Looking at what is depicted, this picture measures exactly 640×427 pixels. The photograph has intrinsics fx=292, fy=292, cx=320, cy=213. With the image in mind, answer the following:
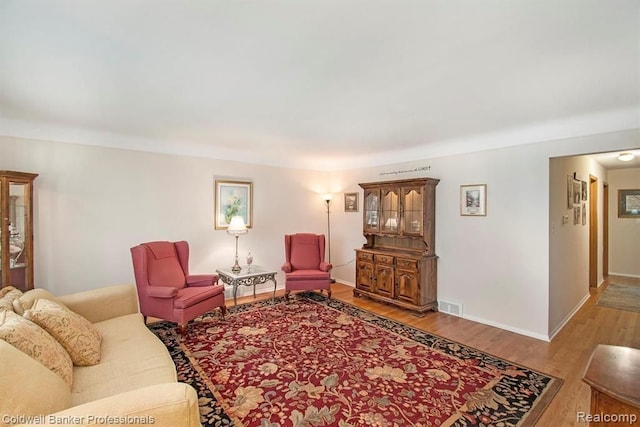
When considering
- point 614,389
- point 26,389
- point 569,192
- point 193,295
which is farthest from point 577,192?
point 26,389

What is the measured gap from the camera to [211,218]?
4.59m

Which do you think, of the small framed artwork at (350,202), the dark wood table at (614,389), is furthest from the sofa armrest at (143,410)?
the small framed artwork at (350,202)

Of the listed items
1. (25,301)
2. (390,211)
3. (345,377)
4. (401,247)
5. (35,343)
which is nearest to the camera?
(35,343)

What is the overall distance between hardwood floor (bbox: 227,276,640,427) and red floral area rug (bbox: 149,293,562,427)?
0.12 metres

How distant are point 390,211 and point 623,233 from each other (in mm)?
5590

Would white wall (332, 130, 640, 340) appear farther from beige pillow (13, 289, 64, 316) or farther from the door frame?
beige pillow (13, 289, 64, 316)

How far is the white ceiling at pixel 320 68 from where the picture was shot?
1.48 m

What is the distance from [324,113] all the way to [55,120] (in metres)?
2.97

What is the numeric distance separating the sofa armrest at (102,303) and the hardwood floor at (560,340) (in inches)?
70.2

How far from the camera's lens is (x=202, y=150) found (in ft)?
14.6

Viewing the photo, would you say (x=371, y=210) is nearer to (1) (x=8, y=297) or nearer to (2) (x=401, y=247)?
(2) (x=401, y=247)

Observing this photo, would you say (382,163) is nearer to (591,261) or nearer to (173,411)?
(591,261)

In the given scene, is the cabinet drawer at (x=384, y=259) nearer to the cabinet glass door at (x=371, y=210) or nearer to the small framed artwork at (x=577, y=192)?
the cabinet glass door at (x=371, y=210)

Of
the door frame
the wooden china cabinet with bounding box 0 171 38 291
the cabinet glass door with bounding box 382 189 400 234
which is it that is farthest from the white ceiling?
the door frame
